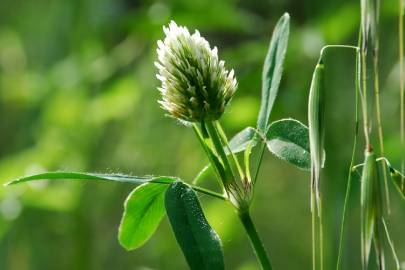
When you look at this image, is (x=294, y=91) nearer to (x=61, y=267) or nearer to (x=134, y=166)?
(x=134, y=166)

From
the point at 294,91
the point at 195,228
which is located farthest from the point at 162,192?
the point at 294,91

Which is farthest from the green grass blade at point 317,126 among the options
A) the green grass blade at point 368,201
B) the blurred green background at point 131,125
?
the blurred green background at point 131,125

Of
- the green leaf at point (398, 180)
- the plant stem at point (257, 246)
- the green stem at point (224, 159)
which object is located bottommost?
the plant stem at point (257, 246)

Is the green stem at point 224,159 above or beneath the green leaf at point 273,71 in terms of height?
beneath

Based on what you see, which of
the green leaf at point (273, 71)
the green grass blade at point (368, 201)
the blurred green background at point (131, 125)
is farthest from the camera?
the blurred green background at point (131, 125)

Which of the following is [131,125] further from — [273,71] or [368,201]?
[368,201]

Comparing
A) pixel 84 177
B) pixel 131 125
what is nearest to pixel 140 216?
pixel 84 177

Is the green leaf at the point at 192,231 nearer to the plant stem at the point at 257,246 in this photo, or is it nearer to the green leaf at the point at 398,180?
the plant stem at the point at 257,246
